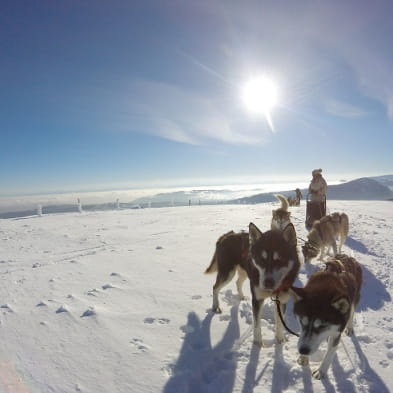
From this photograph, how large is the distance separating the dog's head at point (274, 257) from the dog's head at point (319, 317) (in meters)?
0.55

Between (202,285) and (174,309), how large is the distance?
4.07 feet

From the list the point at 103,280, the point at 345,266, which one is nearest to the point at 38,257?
the point at 103,280

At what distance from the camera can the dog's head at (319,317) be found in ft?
8.87

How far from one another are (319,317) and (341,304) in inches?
9.8

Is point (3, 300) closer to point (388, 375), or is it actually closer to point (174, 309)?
point (174, 309)

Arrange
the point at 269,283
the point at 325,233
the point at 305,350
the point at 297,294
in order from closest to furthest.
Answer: the point at 305,350
the point at 297,294
the point at 269,283
the point at 325,233

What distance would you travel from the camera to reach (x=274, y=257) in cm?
336

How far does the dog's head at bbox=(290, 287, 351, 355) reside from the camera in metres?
2.70

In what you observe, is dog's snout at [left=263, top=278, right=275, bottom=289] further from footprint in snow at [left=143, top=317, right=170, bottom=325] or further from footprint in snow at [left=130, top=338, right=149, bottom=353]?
footprint in snow at [left=143, top=317, right=170, bottom=325]

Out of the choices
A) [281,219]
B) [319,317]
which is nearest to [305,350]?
[319,317]

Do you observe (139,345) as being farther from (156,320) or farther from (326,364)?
(326,364)

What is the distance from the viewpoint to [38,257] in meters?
8.44

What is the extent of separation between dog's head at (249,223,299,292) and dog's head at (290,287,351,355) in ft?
1.82

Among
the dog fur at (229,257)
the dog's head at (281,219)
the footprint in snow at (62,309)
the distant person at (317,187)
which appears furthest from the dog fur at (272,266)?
the distant person at (317,187)
